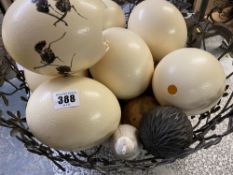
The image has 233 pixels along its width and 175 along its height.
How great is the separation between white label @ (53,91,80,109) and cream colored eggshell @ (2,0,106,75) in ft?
0.09

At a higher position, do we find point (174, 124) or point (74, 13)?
point (74, 13)

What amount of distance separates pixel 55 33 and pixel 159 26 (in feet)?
0.54

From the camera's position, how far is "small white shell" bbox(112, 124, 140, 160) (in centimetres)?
31

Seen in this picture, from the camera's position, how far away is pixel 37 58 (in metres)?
0.31

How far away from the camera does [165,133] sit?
1.03ft

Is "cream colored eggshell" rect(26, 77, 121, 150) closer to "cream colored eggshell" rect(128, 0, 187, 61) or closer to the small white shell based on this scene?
the small white shell

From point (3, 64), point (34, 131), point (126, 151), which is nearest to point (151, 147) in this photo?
point (126, 151)

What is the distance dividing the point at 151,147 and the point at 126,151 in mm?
31

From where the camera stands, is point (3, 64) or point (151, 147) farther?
point (3, 64)

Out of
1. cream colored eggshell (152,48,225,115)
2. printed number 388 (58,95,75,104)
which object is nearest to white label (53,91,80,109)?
printed number 388 (58,95,75,104)

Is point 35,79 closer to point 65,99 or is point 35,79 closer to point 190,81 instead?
point 65,99

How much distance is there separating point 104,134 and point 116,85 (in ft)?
0.23

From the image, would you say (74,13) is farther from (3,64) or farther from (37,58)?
(3,64)

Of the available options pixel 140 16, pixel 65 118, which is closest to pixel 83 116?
pixel 65 118
